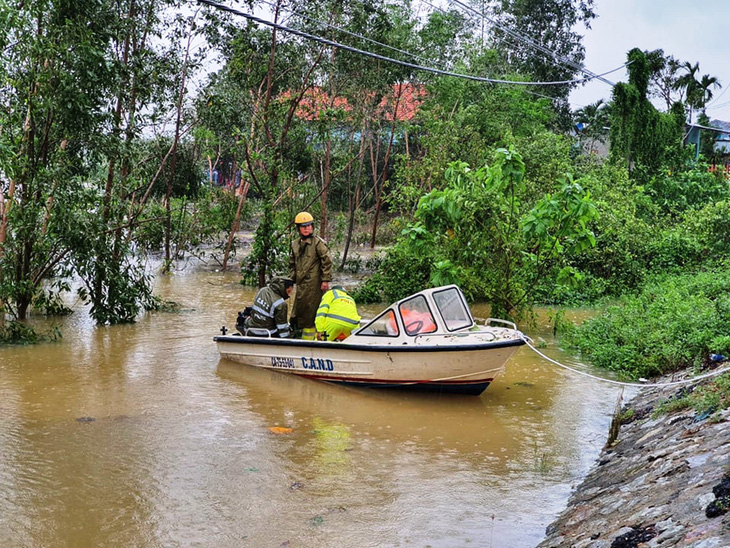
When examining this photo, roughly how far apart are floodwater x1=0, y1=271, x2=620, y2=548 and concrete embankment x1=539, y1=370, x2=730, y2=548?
1.27 ft

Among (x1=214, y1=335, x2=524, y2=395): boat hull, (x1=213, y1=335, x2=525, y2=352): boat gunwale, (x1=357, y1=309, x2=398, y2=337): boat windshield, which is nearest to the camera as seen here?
(x1=213, y1=335, x2=525, y2=352): boat gunwale

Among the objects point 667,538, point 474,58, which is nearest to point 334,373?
point 667,538

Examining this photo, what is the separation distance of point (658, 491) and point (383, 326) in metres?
5.07

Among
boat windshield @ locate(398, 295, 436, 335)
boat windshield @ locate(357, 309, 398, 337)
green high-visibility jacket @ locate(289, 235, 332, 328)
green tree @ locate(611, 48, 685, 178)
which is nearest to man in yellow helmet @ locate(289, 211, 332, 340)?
green high-visibility jacket @ locate(289, 235, 332, 328)

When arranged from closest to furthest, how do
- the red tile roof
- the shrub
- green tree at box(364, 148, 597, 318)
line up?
1. the shrub
2. green tree at box(364, 148, 597, 318)
3. the red tile roof

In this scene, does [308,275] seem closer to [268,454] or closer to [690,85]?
[268,454]

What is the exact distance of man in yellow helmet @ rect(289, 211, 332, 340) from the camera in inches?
462

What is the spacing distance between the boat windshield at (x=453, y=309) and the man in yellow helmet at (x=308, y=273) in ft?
7.78

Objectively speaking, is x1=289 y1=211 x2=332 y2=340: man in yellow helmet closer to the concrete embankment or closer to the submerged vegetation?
the submerged vegetation

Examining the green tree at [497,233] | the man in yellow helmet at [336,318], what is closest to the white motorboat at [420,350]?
the man in yellow helmet at [336,318]

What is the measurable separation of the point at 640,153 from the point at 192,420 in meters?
23.6

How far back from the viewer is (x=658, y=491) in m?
5.23

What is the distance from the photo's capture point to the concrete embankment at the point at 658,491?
437 cm

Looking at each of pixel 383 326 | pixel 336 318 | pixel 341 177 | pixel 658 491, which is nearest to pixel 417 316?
pixel 383 326
